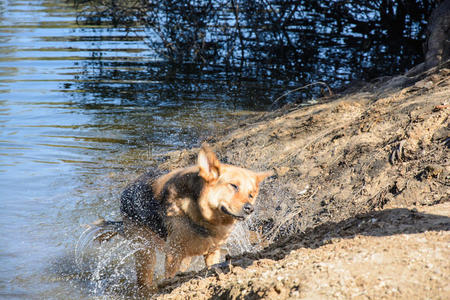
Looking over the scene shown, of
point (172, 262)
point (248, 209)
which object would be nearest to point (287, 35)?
point (172, 262)

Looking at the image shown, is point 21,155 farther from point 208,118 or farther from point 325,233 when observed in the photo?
point 325,233

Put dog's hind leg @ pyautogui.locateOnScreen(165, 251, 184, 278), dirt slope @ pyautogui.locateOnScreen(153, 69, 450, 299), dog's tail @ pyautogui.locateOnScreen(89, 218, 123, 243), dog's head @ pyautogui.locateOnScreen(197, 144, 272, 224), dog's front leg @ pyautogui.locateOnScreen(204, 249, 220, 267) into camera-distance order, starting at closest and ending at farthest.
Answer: dirt slope @ pyautogui.locateOnScreen(153, 69, 450, 299), dog's head @ pyautogui.locateOnScreen(197, 144, 272, 224), dog's hind leg @ pyautogui.locateOnScreen(165, 251, 184, 278), dog's front leg @ pyautogui.locateOnScreen(204, 249, 220, 267), dog's tail @ pyautogui.locateOnScreen(89, 218, 123, 243)

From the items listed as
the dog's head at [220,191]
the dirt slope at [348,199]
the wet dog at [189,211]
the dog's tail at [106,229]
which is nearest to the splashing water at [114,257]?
the dog's tail at [106,229]

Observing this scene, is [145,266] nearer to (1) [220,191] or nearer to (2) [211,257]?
(2) [211,257]

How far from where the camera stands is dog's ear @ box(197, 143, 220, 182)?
17.8ft

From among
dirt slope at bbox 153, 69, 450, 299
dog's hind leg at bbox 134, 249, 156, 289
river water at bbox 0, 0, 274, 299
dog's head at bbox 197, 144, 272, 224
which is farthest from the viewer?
river water at bbox 0, 0, 274, 299

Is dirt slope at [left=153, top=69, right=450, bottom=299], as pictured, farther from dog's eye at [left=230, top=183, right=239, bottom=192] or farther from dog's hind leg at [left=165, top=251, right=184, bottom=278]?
dog's eye at [left=230, top=183, right=239, bottom=192]

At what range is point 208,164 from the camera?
547 cm

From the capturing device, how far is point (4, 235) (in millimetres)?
7062

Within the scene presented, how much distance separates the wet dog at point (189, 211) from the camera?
546 cm

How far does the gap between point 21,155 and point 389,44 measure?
1216 cm

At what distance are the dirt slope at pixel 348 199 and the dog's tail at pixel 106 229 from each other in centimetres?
131

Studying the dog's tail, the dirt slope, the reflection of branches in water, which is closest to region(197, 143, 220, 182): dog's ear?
the dirt slope

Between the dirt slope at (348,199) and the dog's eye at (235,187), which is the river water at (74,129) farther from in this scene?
the dog's eye at (235,187)
